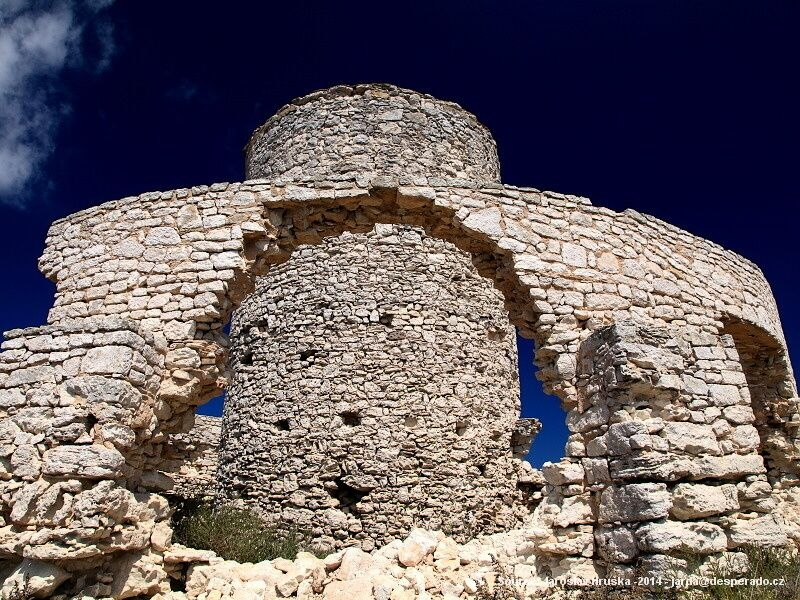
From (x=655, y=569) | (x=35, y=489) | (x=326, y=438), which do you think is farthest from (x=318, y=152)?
(x=655, y=569)

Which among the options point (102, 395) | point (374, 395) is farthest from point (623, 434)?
point (374, 395)

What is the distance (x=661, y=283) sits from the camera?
587 cm

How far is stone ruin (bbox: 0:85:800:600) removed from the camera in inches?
168

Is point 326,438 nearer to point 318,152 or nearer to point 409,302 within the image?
point 409,302

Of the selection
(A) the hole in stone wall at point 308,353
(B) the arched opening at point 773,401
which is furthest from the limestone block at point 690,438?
(A) the hole in stone wall at point 308,353

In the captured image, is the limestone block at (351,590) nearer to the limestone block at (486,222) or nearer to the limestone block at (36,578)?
the limestone block at (36,578)

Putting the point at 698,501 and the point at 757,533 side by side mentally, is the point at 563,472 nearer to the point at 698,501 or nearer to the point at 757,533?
the point at 698,501

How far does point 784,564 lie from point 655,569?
1.10 m

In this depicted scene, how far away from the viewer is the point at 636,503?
4262 mm

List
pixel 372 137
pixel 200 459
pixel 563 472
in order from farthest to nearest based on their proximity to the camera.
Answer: pixel 200 459 → pixel 372 137 → pixel 563 472

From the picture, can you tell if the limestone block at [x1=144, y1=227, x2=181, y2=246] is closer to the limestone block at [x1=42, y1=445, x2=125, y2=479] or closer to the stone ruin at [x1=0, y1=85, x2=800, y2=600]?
the stone ruin at [x1=0, y1=85, x2=800, y2=600]

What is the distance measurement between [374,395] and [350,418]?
1.72 feet

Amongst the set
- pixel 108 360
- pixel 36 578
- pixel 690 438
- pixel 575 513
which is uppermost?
pixel 108 360

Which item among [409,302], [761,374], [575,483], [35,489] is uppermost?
[409,302]
